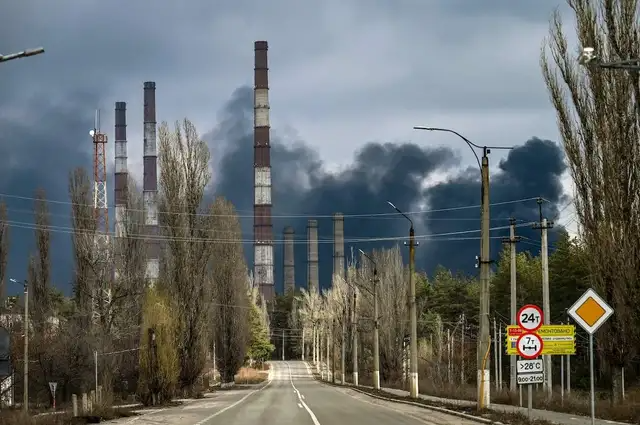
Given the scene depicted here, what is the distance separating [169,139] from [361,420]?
3955 centimetres

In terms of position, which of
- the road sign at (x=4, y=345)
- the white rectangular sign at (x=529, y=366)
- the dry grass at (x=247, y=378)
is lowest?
the dry grass at (x=247, y=378)

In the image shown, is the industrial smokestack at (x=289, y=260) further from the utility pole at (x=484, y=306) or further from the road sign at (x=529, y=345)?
the road sign at (x=529, y=345)

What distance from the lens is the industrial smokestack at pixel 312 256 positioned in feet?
548

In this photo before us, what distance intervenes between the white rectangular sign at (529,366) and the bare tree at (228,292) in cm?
6274

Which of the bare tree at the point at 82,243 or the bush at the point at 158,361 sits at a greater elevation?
the bare tree at the point at 82,243

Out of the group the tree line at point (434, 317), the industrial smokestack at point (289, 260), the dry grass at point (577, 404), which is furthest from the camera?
the industrial smokestack at point (289, 260)

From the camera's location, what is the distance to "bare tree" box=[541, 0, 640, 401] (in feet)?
103

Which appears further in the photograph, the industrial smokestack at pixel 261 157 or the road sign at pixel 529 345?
the industrial smokestack at pixel 261 157

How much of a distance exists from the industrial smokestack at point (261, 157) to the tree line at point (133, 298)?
46083mm

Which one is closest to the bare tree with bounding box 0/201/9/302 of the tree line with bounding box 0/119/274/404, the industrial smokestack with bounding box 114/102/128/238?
the tree line with bounding box 0/119/274/404

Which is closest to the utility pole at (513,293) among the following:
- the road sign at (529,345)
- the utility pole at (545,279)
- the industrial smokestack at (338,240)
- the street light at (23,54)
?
the utility pole at (545,279)

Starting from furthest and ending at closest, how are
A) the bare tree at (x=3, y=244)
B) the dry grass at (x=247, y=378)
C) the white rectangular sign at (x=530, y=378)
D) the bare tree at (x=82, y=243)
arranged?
the dry grass at (x=247, y=378)
the bare tree at (x=82, y=243)
the bare tree at (x=3, y=244)
the white rectangular sign at (x=530, y=378)

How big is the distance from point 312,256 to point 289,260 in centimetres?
751

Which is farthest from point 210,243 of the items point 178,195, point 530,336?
point 530,336
